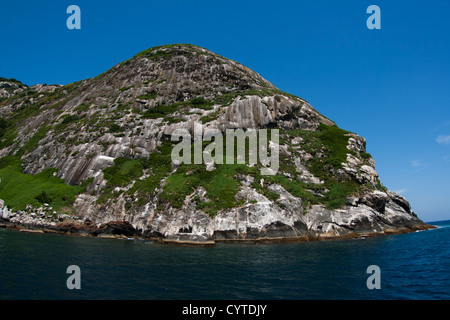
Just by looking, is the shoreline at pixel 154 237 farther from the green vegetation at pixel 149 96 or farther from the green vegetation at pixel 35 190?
the green vegetation at pixel 149 96

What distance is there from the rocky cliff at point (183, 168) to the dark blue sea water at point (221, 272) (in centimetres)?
1189

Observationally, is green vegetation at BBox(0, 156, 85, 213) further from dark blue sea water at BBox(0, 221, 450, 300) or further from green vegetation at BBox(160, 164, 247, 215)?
green vegetation at BBox(160, 164, 247, 215)

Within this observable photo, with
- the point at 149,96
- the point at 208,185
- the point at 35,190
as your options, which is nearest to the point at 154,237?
the point at 208,185

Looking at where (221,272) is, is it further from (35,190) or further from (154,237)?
(35,190)

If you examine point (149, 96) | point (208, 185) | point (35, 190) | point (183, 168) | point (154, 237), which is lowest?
point (154, 237)

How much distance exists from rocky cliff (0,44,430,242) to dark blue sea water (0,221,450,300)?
1189 cm

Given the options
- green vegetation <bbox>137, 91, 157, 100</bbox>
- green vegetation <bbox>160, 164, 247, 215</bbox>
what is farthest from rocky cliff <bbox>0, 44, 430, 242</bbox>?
green vegetation <bbox>137, 91, 157, 100</bbox>

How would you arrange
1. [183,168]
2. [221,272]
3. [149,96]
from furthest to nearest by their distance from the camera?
[149,96], [183,168], [221,272]

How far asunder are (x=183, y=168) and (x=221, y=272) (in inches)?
1317

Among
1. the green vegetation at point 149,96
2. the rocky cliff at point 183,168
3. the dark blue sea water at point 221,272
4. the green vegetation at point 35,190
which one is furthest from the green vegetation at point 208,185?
the green vegetation at point 149,96

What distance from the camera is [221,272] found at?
2116 centimetres
